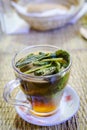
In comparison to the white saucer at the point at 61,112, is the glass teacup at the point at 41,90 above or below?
above

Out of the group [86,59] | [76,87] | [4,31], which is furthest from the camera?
[4,31]

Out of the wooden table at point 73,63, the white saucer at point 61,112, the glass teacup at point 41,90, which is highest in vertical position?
the glass teacup at point 41,90

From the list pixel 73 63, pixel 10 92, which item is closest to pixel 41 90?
pixel 10 92

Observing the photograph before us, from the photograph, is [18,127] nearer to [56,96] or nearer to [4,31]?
[56,96]

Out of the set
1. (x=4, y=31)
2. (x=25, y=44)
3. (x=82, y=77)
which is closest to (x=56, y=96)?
(x=82, y=77)

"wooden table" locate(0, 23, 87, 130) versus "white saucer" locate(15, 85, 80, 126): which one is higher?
"white saucer" locate(15, 85, 80, 126)

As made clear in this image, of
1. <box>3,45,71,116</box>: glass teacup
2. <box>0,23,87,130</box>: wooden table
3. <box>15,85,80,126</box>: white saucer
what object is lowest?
<box>0,23,87,130</box>: wooden table
